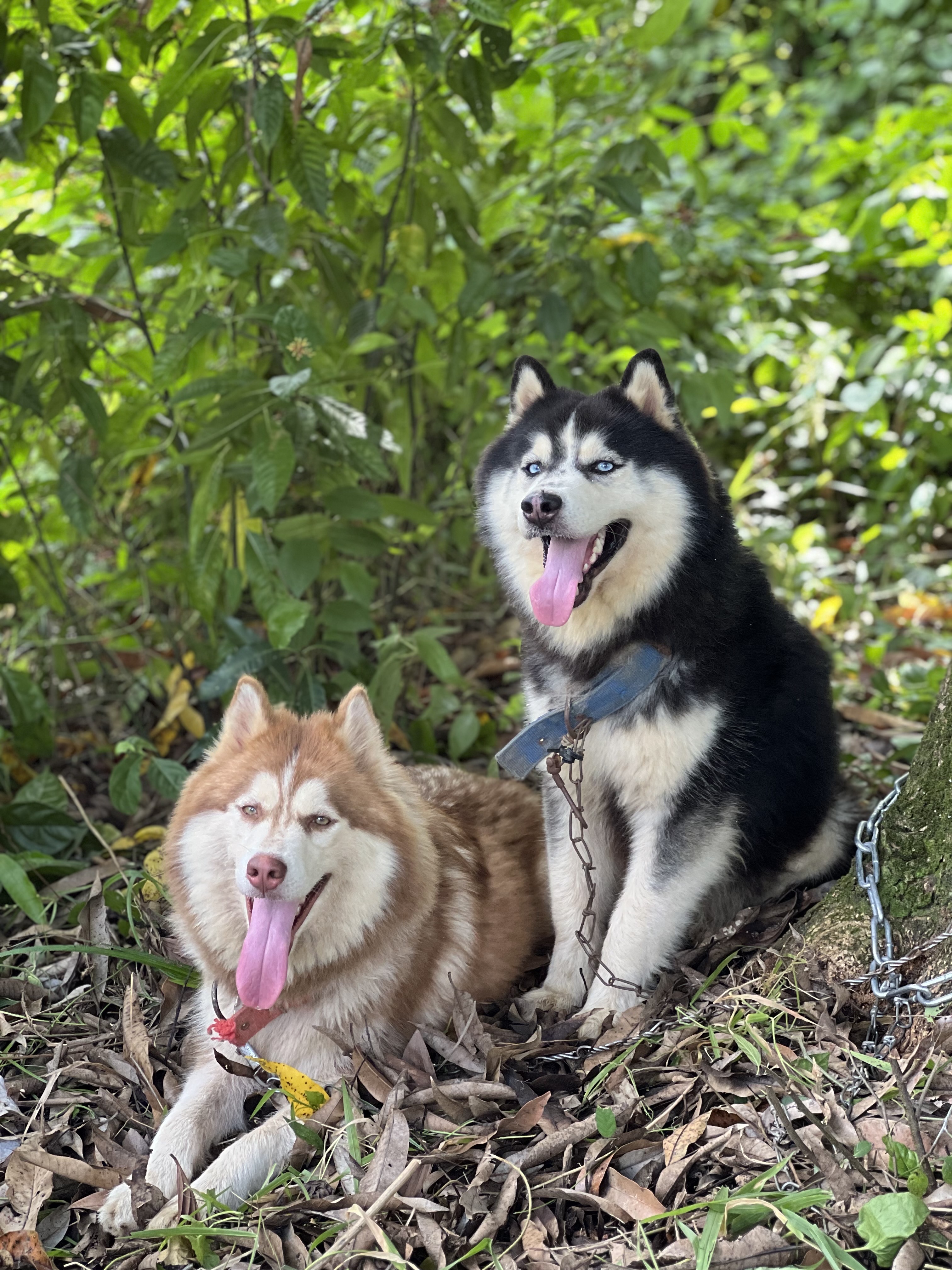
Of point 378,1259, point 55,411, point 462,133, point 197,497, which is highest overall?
point 462,133

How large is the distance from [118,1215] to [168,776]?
164cm

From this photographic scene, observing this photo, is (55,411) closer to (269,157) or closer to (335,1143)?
(269,157)

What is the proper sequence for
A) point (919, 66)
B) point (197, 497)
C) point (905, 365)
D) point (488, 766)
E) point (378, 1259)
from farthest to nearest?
point (919, 66) < point (905, 365) < point (488, 766) < point (197, 497) < point (378, 1259)

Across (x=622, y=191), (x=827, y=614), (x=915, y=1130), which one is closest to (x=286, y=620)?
(x=622, y=191)

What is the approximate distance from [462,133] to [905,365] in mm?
3471

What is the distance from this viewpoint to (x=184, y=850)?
2838mm

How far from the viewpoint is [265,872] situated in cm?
253

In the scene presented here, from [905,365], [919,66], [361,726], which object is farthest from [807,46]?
[361,726]

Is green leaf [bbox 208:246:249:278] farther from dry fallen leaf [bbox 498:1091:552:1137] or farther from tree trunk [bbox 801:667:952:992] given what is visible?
dry fallen leaf [bbox 498:1091:552:1137]

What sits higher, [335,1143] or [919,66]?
A: [919,66]

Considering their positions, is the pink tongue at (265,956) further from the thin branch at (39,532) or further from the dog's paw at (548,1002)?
the thin branch at (39,532)

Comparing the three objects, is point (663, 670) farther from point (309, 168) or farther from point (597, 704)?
point (309, 168)

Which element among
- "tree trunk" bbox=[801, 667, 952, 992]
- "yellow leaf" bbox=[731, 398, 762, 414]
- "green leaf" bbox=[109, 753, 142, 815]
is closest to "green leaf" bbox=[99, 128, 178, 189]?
"green leaf" bbox=[109, 753, 142, 815]

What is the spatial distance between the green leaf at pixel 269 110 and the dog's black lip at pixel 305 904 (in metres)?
2.48
